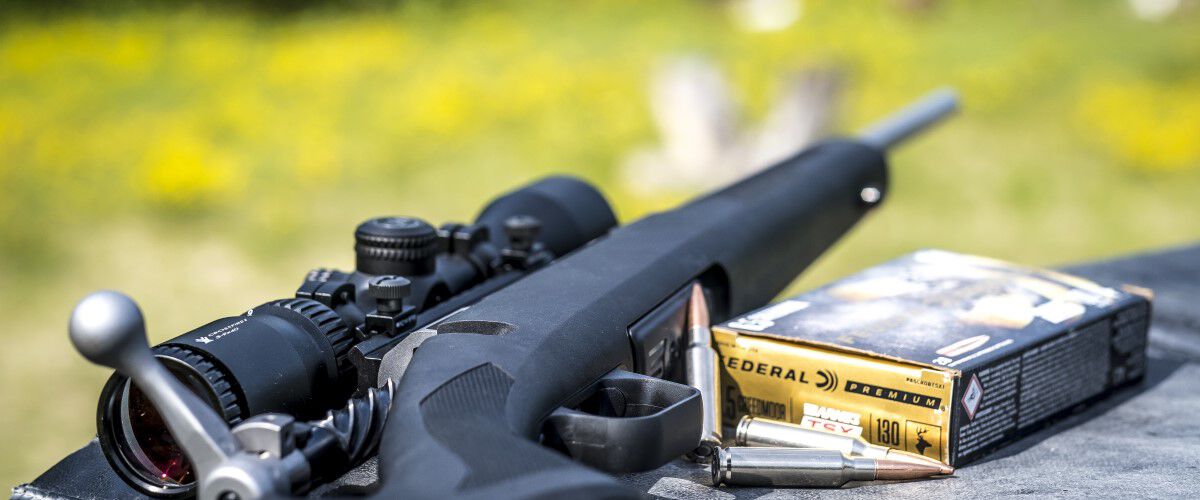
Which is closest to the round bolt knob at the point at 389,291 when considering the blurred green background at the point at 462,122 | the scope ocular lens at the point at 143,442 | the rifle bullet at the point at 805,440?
the scope ocular lens at the point at 143,442

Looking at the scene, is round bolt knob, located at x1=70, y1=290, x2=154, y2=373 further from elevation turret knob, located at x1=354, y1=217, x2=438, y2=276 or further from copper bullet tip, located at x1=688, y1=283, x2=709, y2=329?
copper bullet tip, located at x1=688, y1=283, x2=709, y2=329

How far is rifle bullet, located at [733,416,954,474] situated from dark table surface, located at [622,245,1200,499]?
0.07ft

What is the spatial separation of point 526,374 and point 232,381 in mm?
186

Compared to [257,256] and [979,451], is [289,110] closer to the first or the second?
[257,256]

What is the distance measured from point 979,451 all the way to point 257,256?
10.3 feet

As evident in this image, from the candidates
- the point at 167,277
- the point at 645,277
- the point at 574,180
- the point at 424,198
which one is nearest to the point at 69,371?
the point at 167,277

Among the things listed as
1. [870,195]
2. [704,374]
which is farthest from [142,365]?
[870,195]

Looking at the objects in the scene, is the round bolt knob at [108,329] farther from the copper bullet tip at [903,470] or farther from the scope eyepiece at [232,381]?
the copper bullet tip at [903,470]

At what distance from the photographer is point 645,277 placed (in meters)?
1.03

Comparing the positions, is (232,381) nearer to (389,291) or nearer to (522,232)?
(389,291)

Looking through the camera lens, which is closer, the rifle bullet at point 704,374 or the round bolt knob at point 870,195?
the rifle bullet at point 704,374

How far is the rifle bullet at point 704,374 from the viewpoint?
0.97 metres

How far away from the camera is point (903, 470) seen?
929 mm

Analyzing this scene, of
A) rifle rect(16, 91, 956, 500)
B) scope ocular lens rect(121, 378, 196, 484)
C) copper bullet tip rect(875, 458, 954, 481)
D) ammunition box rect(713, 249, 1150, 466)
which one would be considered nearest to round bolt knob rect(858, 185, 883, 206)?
rifle rect(16, 91, 956, 500)
